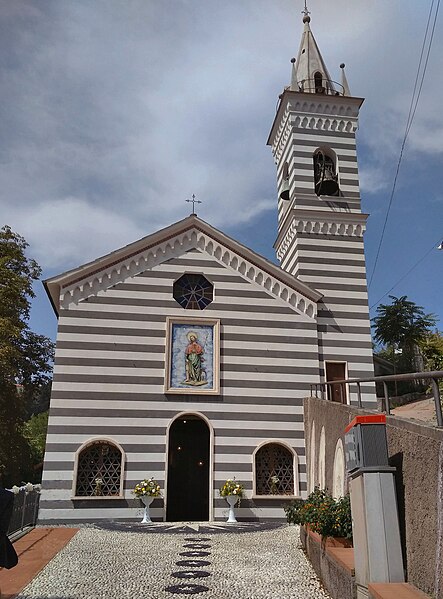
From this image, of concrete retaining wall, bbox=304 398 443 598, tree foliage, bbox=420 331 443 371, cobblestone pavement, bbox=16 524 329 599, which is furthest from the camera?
tree foliage, bbox=420 331 443 371

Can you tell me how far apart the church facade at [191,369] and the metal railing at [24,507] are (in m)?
0.29

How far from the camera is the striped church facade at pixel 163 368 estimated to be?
16750 millimetres

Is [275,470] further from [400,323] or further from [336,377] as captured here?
[400,323]

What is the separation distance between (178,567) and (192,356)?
8.33 metres

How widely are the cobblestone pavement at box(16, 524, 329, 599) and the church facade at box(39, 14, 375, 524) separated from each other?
2.57m

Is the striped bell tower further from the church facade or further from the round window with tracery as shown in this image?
the round window with tracery

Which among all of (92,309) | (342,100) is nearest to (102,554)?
(92,309)

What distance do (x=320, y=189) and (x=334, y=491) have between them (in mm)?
13180

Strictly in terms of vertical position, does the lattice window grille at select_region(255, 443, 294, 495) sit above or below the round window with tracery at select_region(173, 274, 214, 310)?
below

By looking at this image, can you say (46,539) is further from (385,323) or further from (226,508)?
(385,323)

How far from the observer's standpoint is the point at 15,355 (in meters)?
24.5

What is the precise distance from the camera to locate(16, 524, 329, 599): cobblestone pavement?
28.5ft

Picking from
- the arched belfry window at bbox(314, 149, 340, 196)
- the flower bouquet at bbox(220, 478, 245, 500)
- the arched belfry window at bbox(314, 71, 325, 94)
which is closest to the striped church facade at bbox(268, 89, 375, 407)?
the arched belfry window at bbox(314, 149, 340, 196)

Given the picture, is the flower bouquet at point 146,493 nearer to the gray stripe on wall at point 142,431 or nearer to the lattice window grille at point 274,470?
the gray stripe on wall at point 142,431
